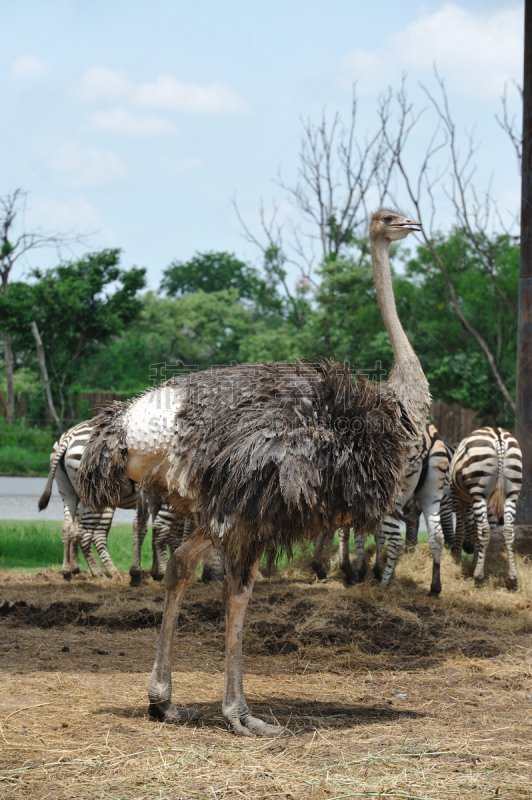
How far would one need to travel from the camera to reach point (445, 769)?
3408mm

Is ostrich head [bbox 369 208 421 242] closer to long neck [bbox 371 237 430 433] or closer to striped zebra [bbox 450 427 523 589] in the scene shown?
long neck [bbox 371 237 430 433]

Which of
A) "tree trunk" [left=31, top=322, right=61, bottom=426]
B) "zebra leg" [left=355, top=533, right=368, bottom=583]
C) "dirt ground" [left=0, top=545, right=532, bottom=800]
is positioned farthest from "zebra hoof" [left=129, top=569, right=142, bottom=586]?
"tree trunk" [left=31, top=322, right=61, bottom=426]

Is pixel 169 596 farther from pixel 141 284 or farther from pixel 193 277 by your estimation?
pixel 193 277

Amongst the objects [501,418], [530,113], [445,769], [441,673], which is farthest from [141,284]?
[445,769]

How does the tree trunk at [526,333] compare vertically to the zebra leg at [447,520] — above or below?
above

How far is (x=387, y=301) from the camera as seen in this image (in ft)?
15.9

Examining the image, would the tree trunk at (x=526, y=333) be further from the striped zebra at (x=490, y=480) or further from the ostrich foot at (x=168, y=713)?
the ostrich foot at (x=168, y=713)

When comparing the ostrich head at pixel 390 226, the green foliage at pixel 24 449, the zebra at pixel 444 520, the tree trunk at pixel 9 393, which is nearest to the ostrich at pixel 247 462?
the ostrich head at pixel 390 226

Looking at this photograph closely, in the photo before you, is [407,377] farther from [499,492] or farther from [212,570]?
[212,570]

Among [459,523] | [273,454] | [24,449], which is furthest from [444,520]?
[24,449]

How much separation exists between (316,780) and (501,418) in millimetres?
17355

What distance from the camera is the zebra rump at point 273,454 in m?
3.79

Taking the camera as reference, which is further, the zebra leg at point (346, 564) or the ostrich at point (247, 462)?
the zebra leg at point (346, 564)

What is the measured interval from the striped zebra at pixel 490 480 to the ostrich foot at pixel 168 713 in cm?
506
